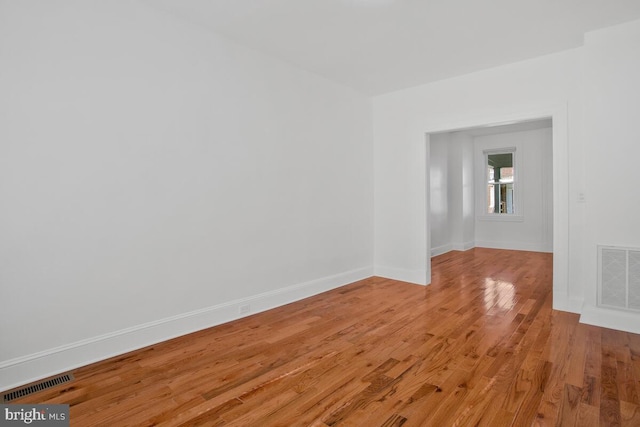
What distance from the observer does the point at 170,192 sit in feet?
9.57

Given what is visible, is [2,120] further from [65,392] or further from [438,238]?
[438,238]


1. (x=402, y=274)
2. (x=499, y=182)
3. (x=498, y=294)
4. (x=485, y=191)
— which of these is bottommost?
(x=498, y=294)

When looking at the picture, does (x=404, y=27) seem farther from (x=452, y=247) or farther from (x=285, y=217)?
(x=452, y=247)

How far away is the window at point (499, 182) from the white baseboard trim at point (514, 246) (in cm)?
74

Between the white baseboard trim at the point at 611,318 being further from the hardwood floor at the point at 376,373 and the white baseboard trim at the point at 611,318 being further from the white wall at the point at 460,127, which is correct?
the white wall at the point at 460,127

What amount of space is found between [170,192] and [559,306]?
13.5 ft

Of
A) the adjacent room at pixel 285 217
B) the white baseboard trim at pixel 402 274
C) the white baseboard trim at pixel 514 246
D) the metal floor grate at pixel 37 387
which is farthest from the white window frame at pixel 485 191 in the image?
the metal floor grate at pixel 37 387

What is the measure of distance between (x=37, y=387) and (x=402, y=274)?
4.13 meters

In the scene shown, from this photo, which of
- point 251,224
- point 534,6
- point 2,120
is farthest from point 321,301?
point 534,6

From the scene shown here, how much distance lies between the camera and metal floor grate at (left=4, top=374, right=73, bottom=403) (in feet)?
6.79

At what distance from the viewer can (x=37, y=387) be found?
217cm

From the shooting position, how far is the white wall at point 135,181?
2223 mm

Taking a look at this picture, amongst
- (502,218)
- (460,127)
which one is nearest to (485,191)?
(502,218)

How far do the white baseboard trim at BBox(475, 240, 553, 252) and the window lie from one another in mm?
744
